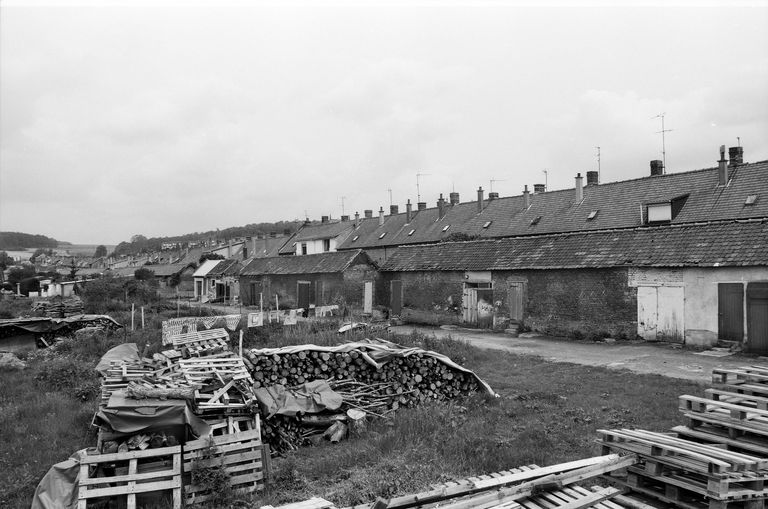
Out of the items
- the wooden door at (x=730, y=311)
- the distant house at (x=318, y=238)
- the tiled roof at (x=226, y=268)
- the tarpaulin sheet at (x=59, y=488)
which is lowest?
the tarpaulin sheet at (x=59, y=488)

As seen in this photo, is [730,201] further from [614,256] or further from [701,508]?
[701,508]

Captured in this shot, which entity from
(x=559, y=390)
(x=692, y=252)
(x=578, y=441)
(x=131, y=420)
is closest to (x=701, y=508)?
(x=578, y=441)

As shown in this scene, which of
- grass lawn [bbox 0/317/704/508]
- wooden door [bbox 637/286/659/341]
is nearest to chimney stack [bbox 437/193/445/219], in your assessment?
wooden door [bbox 637/286/659/341]

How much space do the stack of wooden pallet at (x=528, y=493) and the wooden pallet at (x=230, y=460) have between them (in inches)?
98.4

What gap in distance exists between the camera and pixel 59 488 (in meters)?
6.99

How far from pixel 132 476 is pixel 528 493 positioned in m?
4.84

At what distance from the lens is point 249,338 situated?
15883 mm

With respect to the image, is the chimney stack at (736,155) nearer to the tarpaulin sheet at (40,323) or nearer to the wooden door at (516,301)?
the wooden door at (516,301)

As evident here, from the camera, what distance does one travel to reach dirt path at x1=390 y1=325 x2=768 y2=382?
45.1 ft

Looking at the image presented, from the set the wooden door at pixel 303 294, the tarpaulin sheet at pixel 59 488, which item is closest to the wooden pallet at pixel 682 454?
the tarpaulin sheet at pixel 59 488

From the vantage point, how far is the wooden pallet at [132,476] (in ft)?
22.0

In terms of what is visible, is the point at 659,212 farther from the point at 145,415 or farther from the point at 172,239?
the point at 172,239

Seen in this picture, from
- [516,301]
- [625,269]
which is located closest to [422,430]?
[625,269]

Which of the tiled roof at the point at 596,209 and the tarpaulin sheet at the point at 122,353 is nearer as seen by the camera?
the tarpaulin sheet at the point at 122,353
